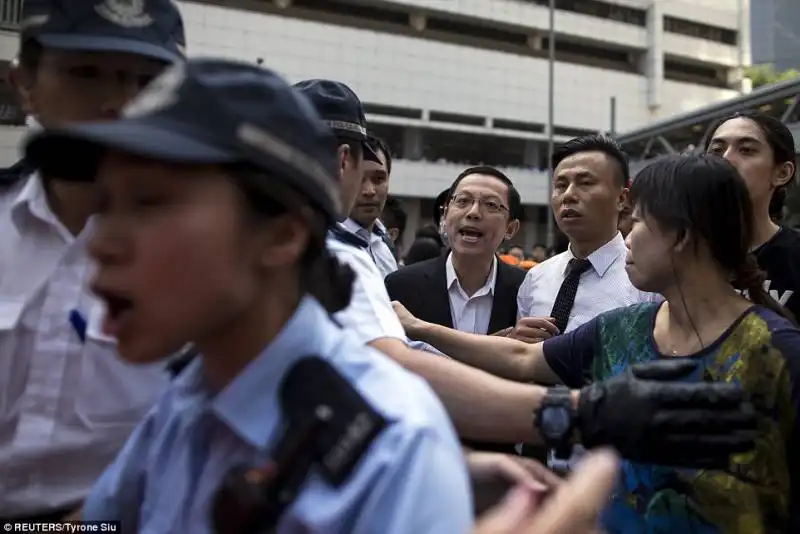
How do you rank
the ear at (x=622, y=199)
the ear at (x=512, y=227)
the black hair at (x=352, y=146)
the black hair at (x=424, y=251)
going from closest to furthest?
1. the black hair at (x=352, y=146)
2. the ear at (x=622, y=199)
3. the ear at (x=512, y=227)
4. the black hair at (x=424, y=251)

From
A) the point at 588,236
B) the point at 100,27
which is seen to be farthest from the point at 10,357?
the point at 588,236

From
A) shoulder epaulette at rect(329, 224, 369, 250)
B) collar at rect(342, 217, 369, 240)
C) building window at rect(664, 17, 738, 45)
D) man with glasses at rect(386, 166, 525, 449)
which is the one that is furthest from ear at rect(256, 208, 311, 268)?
building window at rect(664, 17, 738, 45)

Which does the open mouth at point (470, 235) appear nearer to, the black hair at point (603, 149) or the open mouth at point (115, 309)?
the black hair at point (603, 149)

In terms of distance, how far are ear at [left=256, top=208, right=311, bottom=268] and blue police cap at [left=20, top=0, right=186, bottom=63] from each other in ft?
2.46

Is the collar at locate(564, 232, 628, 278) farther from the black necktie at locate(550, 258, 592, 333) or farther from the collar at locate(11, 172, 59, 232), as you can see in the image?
the collar at locate(11, 172, 59, 232)

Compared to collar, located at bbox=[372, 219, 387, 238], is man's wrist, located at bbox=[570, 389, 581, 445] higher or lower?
lower

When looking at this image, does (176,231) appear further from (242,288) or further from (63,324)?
(63,324)

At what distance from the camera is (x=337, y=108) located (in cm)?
238

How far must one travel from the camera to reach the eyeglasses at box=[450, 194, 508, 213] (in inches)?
158

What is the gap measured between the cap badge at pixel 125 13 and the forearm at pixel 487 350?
1.34 meters

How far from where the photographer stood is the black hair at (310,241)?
1.08 m

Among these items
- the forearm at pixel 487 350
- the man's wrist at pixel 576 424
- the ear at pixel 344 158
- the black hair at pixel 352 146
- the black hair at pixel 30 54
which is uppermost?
the black hair at pixel 30 54

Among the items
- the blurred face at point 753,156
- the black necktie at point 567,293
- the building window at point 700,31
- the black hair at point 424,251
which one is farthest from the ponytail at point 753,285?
the building window at point 700,31

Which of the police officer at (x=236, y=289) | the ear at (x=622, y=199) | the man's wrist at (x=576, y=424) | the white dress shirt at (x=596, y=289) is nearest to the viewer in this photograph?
the police officer at (x=236, y=289)
